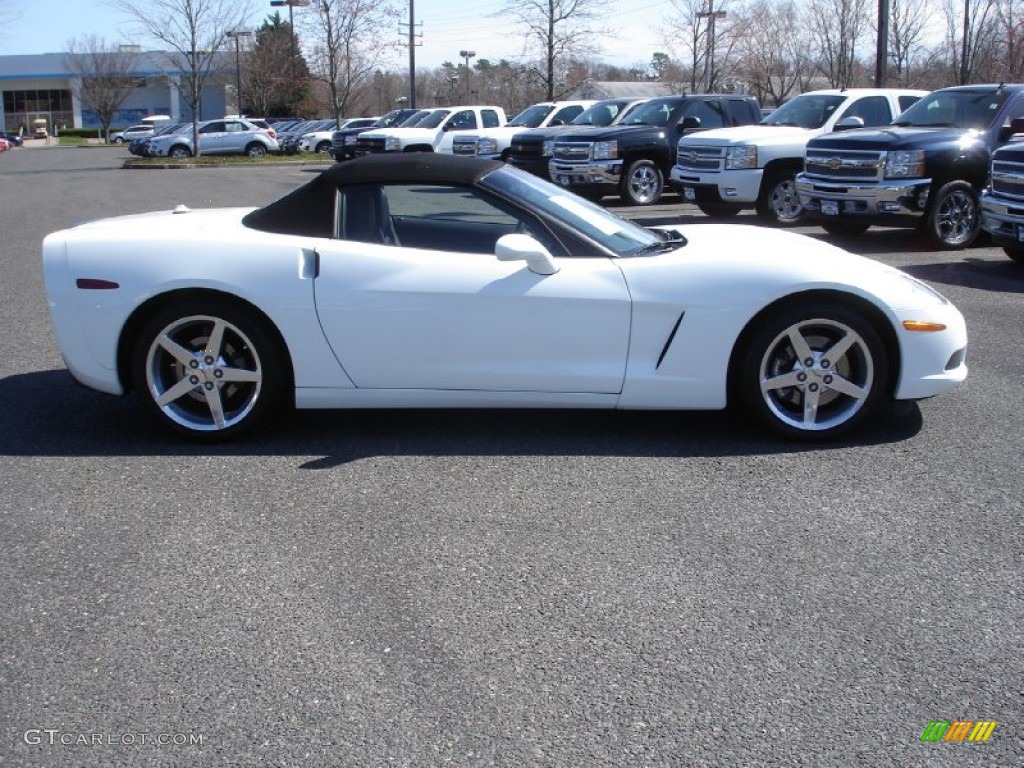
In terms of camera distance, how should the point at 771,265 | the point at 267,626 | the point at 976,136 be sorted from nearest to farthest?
1. the point at 267,626
2. the point at 771,265
3. the point at 976,136

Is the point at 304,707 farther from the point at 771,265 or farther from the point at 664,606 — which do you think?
the point at 771,265

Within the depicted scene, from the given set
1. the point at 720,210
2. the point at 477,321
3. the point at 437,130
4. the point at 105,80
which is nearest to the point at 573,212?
the point at 477,321

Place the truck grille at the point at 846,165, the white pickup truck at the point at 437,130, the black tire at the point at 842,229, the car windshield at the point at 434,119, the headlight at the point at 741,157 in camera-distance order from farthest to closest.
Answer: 1. the car windshield at the point at 434,119
2. the white pickup truck at the point at 437,130
3. the headlight at the point at 741,157
4. the black tire at the point at 842,229
5. the truck grille at the point at 846,165

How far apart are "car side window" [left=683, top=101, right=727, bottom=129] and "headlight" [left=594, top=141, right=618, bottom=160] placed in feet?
4.70

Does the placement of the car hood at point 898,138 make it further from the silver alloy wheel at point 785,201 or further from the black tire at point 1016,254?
the silver alloy wheel at point 785,201

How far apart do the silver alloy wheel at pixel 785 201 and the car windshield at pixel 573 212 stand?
9.58 meters

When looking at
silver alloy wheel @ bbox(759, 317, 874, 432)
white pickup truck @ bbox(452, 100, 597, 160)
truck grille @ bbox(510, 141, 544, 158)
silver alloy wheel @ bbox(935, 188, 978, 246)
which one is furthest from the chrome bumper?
white pickup truck @ bbox(452, 100, 597, 160)

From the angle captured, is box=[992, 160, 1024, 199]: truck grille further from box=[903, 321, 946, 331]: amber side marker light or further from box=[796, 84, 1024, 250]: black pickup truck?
box=[903, 321, 946, 331]: amber side marker light

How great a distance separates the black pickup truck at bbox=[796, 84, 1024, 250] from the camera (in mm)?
12000

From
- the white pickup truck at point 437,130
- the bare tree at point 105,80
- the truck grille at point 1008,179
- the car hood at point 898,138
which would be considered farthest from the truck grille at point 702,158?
the bare tree at point 105,80

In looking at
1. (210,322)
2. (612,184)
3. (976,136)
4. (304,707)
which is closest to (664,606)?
(304,707)

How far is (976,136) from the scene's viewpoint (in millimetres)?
12258

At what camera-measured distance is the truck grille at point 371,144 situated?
27344 millimetres

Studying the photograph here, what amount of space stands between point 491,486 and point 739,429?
4.82 feet
